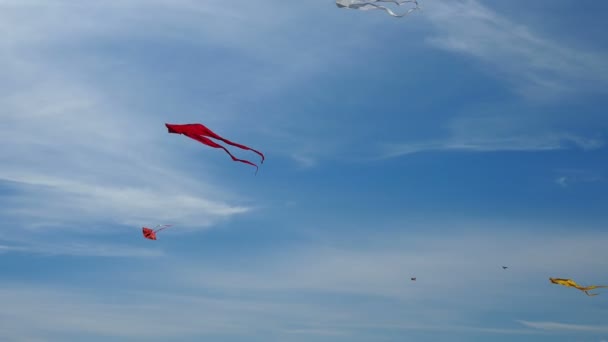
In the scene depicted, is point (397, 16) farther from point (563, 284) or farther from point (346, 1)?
point (563, 284)

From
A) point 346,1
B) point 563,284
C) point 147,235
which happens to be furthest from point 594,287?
point 147,235

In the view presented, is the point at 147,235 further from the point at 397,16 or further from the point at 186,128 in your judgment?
the point at 397,16

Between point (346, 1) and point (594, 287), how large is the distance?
53435mm

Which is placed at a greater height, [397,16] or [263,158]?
[397,16]

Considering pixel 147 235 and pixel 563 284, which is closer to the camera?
pixel 563 284

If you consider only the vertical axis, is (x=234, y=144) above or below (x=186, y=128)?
below

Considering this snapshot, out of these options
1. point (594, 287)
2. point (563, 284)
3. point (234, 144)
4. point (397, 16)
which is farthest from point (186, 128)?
point (563, 284)

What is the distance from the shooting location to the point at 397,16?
4278cm

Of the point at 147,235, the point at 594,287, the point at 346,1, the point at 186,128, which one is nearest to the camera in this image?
the point at 346,1

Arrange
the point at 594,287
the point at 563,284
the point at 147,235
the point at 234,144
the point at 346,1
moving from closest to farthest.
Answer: the point at 234,144
the point at 346,1
the point at 594,287
the point at 563,284
the point at 147,235

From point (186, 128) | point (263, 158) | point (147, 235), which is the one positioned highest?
point (147, 235)

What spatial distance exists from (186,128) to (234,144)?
10.1m

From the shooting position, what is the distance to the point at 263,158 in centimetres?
4506

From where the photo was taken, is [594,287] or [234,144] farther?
[594,287]
